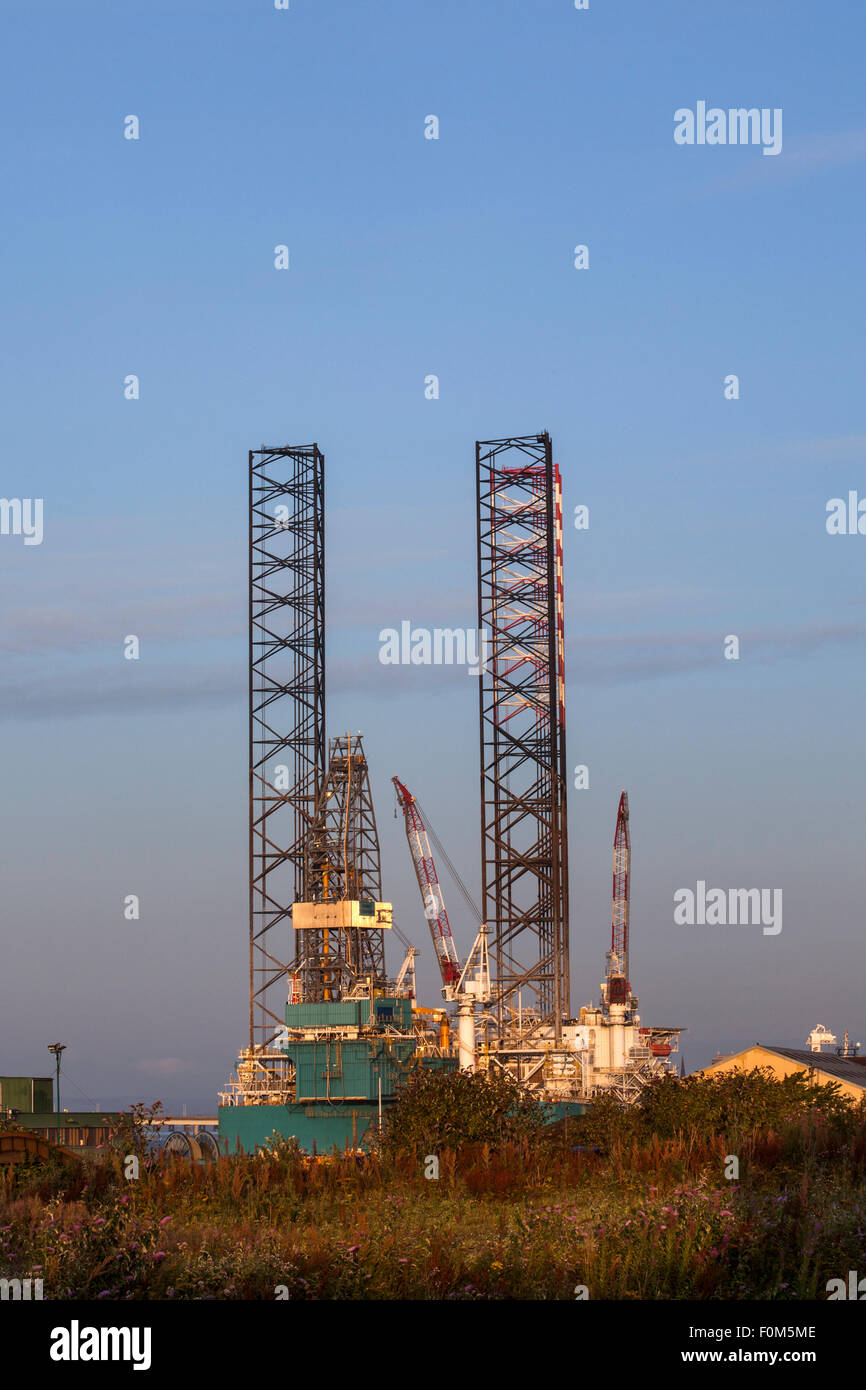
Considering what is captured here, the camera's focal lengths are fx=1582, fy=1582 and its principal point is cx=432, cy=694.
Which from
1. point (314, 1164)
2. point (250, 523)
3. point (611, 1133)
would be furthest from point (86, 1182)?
point (250, 523)

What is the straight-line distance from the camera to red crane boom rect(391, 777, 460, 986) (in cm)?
10512

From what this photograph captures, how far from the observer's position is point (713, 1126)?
31.4 m

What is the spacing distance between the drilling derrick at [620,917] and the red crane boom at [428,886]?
1047 centimetres

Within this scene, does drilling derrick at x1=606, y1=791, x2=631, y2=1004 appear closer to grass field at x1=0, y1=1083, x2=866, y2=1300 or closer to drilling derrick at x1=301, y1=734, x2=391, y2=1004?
drilling derrick at x1=301, y1=734, x2=391, y2=1004

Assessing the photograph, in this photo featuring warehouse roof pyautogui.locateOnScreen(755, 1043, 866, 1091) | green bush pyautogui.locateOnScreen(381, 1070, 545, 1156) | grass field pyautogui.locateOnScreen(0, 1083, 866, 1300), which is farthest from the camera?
warehouse roof pyautogui.locateOnScreen(755, 1043, 866, 1091)

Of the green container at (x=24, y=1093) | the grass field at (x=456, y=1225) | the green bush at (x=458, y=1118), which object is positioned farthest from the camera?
the green container at (x=24, y=1093)

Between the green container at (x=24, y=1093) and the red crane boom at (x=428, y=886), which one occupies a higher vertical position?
the red crane boom at (x=428, y=886)

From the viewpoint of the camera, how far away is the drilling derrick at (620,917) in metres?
104

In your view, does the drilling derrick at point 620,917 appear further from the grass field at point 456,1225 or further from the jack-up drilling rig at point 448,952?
the grass field at point 456,1225

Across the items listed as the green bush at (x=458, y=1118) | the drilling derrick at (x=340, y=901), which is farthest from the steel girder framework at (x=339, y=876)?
the green bush at (x=458, y=1118)

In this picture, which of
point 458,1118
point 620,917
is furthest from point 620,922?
point 458,1118

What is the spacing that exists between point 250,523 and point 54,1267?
301ft

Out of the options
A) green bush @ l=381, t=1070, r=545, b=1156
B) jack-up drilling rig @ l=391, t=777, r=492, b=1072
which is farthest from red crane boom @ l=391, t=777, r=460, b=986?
green bush @ l=381, t=1070, r=545, b=1156

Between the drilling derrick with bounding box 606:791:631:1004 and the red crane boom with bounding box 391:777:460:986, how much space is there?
34.3 ft
